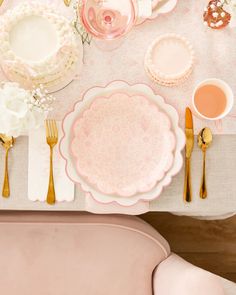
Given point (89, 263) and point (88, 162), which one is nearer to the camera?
point (88, 162)

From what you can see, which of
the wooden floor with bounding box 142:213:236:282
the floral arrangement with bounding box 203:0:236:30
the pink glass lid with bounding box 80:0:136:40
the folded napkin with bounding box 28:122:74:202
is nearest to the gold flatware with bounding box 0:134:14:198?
the folded napkin with bounding box 28:122:74:202

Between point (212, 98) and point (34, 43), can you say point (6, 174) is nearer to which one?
point (34, 43)

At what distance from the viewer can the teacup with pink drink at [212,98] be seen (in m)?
1.28

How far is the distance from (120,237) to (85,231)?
121 mm

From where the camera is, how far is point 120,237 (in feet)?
5.04

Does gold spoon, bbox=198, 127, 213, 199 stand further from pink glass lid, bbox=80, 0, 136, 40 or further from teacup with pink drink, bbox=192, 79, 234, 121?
pink glass lid, bbox=80, 0, 136, 40

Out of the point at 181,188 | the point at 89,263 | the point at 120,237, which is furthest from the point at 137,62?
the point at 89,263

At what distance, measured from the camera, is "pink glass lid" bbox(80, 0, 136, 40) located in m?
1.29

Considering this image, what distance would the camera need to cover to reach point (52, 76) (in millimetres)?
1296

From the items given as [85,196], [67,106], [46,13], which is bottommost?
[85,196]

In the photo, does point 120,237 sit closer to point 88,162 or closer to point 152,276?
point 152,276

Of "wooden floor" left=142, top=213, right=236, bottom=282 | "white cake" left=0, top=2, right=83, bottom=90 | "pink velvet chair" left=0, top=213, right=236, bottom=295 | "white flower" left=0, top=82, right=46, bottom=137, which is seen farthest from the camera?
"wooden floor" left=142, top=213, right=236, bottom=282

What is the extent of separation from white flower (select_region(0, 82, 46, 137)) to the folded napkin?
0.12m

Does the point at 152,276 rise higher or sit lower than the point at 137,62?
lower
